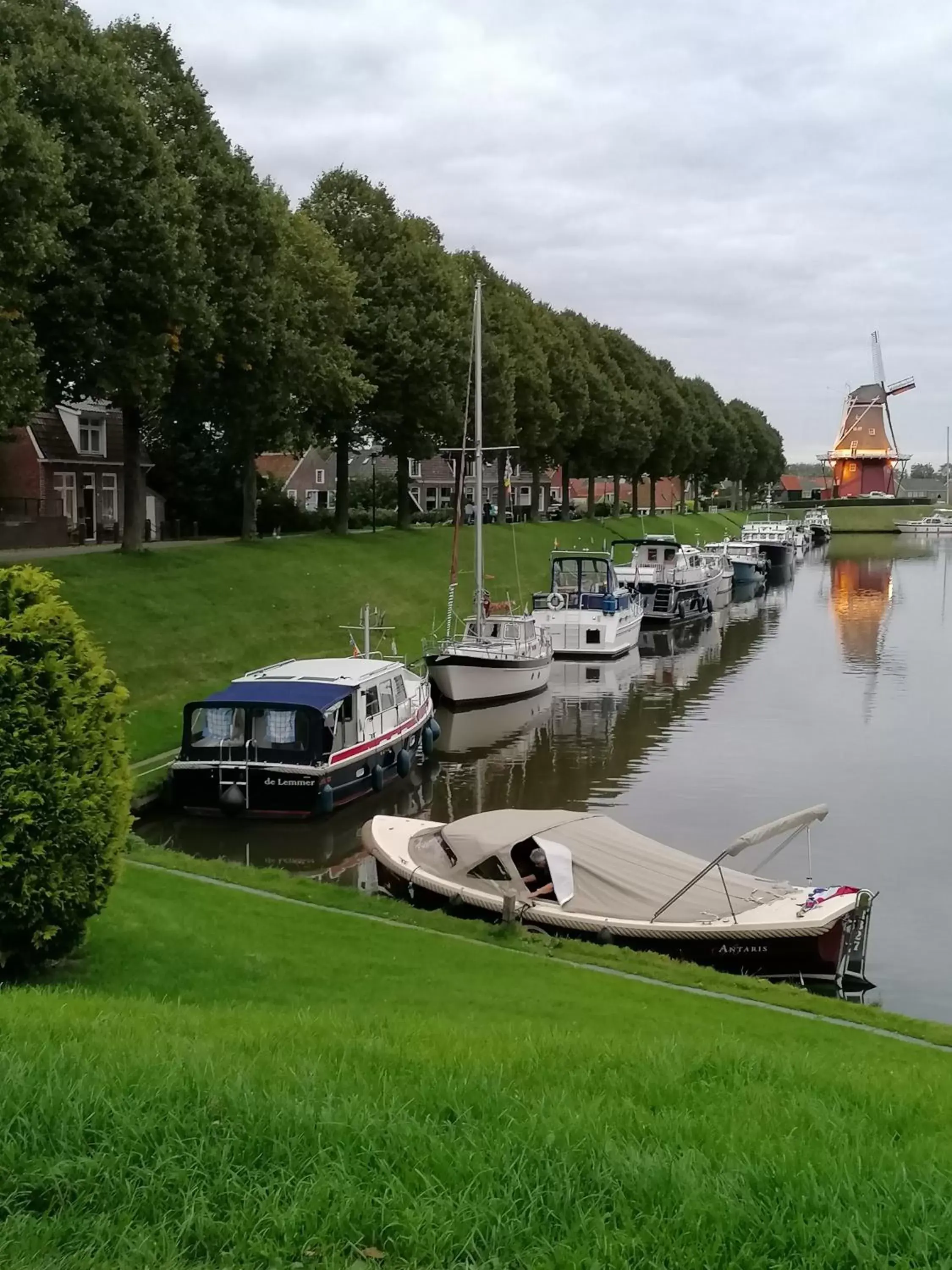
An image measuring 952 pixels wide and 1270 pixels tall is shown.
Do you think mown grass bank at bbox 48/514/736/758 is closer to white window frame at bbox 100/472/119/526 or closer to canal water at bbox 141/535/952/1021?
canal water at bbox 141/535/952/1021

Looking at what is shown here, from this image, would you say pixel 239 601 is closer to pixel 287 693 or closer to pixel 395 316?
pixel 287 693

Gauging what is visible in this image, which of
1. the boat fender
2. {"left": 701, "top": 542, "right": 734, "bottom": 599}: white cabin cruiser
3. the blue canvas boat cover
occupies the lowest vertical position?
the boat fender

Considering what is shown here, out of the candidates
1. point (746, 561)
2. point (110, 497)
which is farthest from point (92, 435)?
point (746, 561)

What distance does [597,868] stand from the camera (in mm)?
19672

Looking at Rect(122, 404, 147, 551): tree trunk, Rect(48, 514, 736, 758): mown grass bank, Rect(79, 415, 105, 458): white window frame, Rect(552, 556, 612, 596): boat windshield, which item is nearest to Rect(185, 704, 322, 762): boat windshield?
Rect(48, 514, 736, 758): mown grass bank

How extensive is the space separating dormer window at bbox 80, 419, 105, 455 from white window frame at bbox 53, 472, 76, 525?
75.7 inches

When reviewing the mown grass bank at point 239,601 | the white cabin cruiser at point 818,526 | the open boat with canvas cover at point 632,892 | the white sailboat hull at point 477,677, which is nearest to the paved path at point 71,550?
the mown grass bank at point 239,601

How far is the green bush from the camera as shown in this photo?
11141 mm

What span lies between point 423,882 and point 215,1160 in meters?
13.8

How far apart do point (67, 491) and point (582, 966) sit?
4943 cm

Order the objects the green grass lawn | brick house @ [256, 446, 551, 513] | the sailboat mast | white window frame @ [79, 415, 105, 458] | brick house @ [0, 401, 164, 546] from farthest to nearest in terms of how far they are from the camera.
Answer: brick house @ [256, 446, 551, 513] < white window frame @ [79, 415, 105, 458] < brick house @ [0, 401, 164, 546] < the sailboat mast < the green grass lawn

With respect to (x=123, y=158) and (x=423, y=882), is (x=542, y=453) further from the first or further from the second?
(x=423, y=882)

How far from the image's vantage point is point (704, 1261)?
5.55 m

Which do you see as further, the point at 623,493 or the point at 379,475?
the point at 623,493
